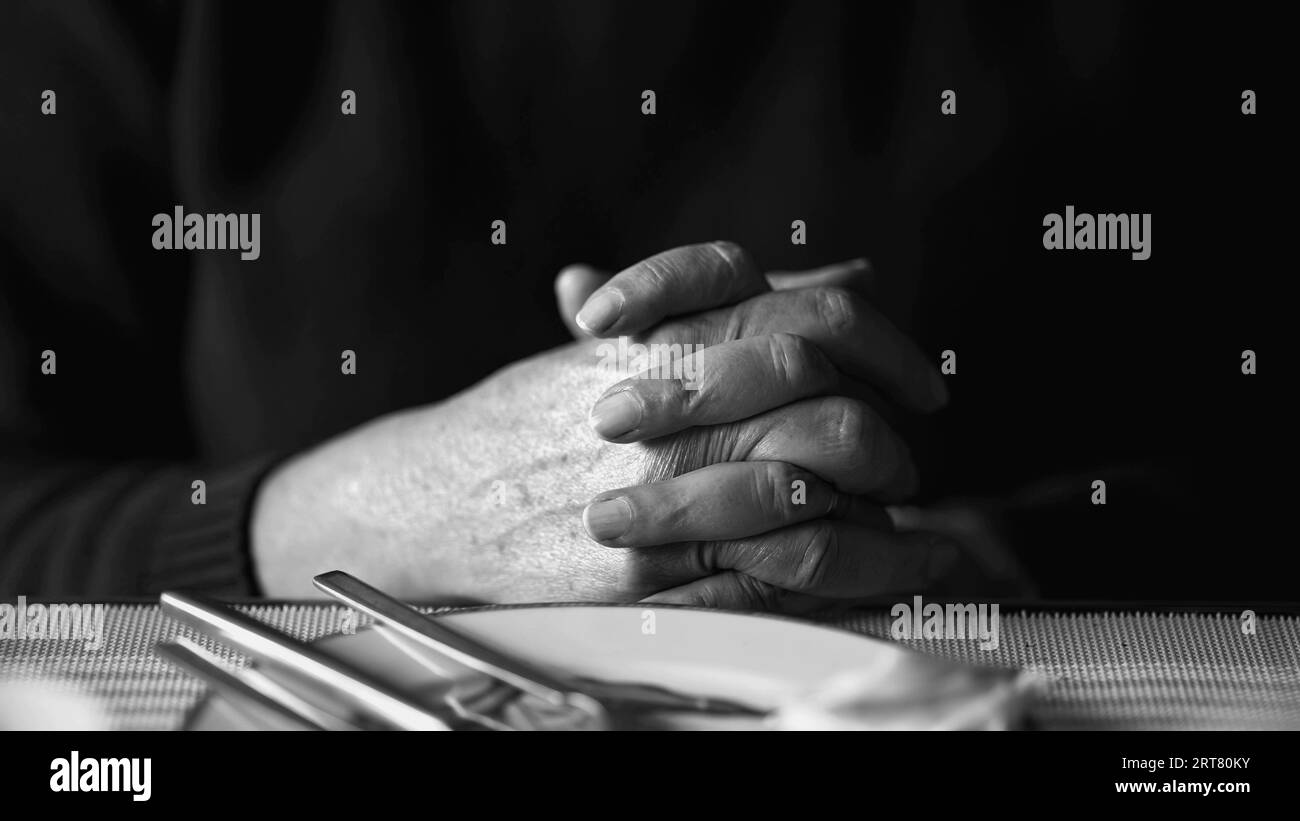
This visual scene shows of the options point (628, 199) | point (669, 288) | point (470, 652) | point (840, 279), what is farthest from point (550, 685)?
point (628, 199)

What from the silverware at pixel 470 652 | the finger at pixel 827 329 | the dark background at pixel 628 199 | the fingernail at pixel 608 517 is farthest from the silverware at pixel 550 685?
the dark background at pixel 628 199

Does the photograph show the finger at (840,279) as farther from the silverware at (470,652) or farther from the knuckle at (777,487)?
the silverware at (470,652)

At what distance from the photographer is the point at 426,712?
0.93ft

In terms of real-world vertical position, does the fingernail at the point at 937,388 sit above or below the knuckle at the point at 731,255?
below

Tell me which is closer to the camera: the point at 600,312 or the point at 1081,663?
the point at 1081,663

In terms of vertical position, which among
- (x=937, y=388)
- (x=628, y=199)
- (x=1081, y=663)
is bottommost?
(x=1081, y=663)

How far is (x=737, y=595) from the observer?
53cm

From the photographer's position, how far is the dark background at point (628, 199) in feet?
2.98

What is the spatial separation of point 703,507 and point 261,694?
0.80 ft

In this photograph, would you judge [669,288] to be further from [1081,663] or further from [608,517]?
[1081,663]

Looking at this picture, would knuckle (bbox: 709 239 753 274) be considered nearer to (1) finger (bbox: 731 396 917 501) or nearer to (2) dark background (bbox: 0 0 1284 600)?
(1) finger (bbox: 731 396 917 501)

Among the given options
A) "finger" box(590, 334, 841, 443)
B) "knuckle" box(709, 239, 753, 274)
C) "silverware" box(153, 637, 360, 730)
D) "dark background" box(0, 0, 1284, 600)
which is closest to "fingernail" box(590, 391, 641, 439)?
"finger" box(590, 334, 841, 443)
